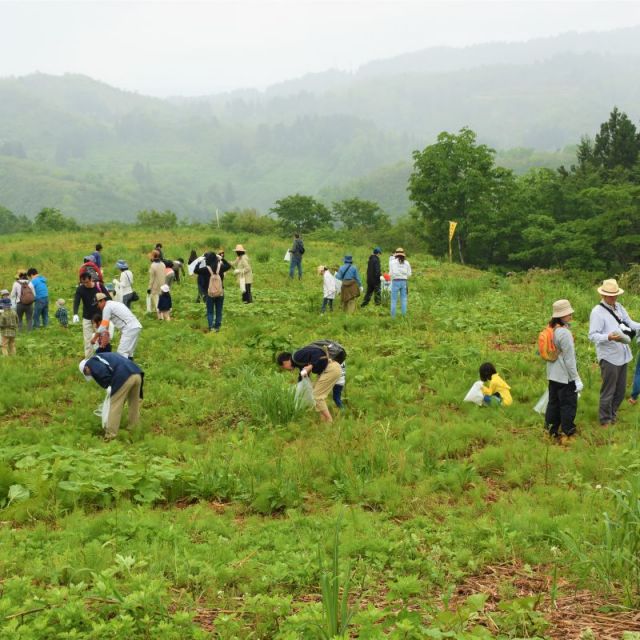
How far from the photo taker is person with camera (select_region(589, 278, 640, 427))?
829cm

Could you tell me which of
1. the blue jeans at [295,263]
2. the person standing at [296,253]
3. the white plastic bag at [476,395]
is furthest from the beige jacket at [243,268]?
the white plastic bag at [476,395]

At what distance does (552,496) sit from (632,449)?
177 cm

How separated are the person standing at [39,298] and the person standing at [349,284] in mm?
7532

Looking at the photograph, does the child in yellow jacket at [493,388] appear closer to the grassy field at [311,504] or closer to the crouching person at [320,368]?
the grassy field at [311,504]

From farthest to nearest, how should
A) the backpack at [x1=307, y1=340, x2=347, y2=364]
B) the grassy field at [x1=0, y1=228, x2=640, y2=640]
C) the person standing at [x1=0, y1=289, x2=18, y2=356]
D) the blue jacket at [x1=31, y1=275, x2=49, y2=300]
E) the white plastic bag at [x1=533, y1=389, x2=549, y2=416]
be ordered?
1. the blue jacket at [x1=31, y1=275, x2=49, y2=300]
2. the person standing at [x1=0, y1=289, x2=18, y2=356]
3. the backpack at [x1=307, y1=340, x2=347, y2=364]
4. the white plastic bag at [x1=533, y1=389, x2=549, y2=416]
5. the grassy field at [x1=0, y1=228, x2=640, y2=640]

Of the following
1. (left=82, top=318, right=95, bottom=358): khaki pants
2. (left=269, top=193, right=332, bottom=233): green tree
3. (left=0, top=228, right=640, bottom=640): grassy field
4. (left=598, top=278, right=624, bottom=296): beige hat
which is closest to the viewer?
(left=0, top=228, right=640, bottom=640): grassy field

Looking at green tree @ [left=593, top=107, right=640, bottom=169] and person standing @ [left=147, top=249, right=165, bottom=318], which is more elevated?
green tree @ [left=593, top=107, right=640, bottom=169]

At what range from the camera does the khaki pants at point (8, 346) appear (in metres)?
12.6

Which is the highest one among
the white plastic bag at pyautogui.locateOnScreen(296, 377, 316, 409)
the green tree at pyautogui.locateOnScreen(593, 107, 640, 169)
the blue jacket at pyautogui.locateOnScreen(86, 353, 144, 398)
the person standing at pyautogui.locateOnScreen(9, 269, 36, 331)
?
the green tree at pyautogui.locateOnScreen(593, 107, 640, 169)

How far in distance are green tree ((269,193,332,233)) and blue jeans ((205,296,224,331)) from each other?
5631 cm

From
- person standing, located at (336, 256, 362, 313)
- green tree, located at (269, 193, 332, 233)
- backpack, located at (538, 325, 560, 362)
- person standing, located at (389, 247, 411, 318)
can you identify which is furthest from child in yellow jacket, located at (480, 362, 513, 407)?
green tree, located at (269, 193, 332, 233)

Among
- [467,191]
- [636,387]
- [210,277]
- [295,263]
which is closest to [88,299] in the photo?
[210,277]

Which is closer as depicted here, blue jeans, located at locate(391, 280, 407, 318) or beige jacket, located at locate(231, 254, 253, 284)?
blue jeans, located at locate(391, 280, 407, 318)

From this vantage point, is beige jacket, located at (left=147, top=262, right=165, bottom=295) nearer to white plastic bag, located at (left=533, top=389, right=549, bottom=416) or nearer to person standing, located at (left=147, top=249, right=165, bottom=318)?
person standing, located at (left=147, top=249, right=165, bottom=318)
